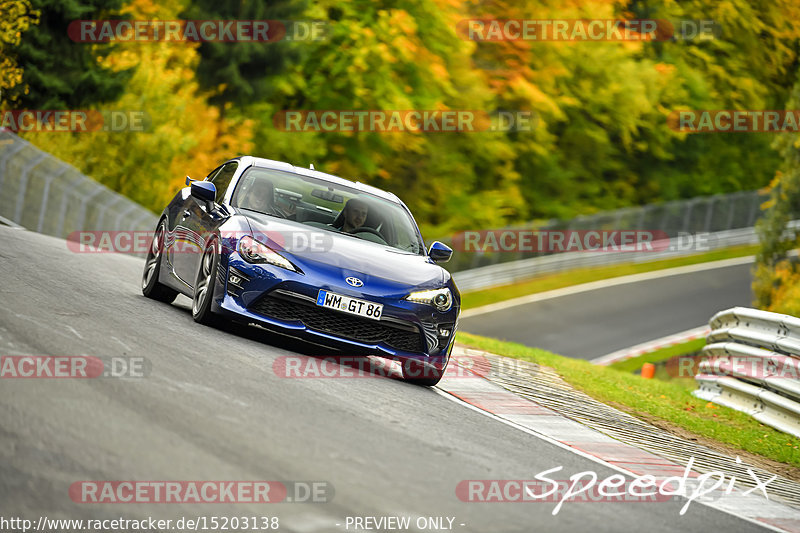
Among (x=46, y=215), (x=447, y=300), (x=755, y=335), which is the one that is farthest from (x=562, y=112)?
(x=447, y=300)

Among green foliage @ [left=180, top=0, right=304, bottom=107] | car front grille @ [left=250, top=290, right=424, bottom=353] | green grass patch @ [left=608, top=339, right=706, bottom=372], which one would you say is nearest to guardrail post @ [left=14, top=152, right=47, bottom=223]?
car front grille @ [left=250, top=290, right=424, bottom=353]

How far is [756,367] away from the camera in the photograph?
1254cm

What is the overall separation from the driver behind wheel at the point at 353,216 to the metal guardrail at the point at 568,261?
26233 mm

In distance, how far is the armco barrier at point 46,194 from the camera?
2023 centimetres

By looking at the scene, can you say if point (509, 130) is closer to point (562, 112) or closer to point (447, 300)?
point (562, 112)

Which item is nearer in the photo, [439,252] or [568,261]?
[439,252]

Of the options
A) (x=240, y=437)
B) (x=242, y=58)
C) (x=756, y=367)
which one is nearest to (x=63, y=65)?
(x=242, y=58)

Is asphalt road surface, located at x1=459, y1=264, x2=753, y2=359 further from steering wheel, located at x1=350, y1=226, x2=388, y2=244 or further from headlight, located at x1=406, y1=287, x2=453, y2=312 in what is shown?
headlight, located at x1=406, y1=287, x2=453, y2=312

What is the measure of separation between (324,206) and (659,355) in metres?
19.8

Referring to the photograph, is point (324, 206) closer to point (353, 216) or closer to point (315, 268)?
point (353, 216)

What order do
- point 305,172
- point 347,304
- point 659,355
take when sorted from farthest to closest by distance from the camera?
point 659,355 → point 305,172 → point 347,304

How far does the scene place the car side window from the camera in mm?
10570

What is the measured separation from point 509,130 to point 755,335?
32.3 meters

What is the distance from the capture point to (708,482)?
795 centimetres
